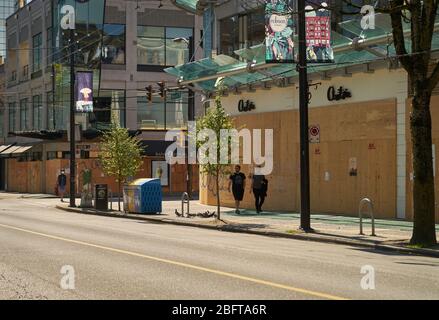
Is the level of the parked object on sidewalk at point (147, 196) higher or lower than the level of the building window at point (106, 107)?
lower

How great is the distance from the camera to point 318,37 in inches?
747

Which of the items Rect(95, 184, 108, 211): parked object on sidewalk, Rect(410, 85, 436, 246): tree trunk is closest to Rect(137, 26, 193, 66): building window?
Rect(95, 184, 108, 211): parked object on sidewalk

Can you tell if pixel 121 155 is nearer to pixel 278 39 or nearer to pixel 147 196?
pixel 147 196

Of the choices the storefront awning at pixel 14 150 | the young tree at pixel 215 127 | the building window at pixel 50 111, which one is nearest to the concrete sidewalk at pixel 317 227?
the young tree at pixel 215 127

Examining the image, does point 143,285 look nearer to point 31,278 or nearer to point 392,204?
point 31,278

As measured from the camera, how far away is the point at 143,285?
30.8 feet

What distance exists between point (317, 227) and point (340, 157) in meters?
4.85

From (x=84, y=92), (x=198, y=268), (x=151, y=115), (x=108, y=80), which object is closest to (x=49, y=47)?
(x=108, y=80)

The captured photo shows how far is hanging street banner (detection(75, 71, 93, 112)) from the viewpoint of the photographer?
37.2 meters

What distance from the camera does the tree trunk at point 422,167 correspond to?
1508cm

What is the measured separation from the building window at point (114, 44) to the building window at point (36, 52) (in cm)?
720

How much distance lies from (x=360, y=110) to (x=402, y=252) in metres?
9.45

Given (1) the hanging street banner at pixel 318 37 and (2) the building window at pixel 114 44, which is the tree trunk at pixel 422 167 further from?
(2) the building window at pixel 114 44
